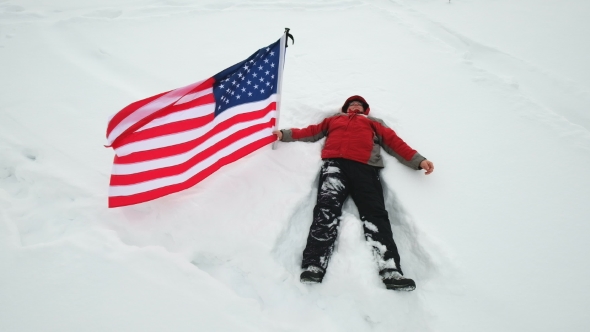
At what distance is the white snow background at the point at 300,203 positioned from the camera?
211 cm

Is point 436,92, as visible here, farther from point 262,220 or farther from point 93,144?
point 93,144

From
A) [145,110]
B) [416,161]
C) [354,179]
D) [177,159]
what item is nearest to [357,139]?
A: [354,179]

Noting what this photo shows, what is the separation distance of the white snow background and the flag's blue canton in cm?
68

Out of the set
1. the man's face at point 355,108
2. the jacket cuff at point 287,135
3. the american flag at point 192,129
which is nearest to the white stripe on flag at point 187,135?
the american flag at point 192,129

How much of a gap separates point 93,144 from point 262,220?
2061 millimetres

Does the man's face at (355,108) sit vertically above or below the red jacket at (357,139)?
above

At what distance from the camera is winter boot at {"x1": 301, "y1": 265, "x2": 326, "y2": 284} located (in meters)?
2.36

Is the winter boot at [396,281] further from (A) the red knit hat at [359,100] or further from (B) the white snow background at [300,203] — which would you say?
(A) the red knit hat at [359,100]

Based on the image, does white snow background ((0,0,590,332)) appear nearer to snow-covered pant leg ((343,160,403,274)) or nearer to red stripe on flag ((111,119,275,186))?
snow-covered pant leg ((343,160,403,274))

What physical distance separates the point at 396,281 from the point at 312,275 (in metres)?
0.62

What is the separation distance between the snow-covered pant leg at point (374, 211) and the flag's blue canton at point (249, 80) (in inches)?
45.0

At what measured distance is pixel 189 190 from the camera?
295 cm

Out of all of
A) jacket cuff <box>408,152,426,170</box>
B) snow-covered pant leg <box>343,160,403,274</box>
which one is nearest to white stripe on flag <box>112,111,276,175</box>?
snow-covered pant leg <box>343,160,403,274</box>

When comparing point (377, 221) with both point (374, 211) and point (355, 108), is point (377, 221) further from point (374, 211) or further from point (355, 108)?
point (355, 108)
